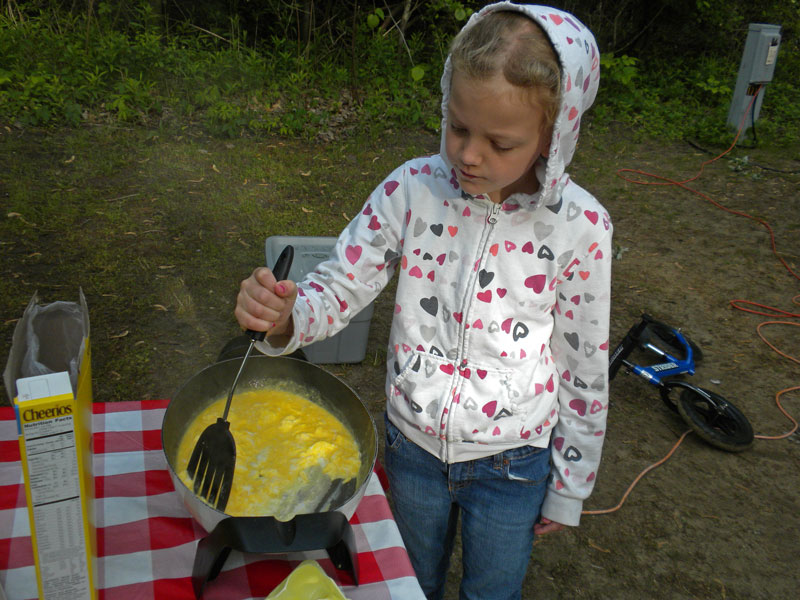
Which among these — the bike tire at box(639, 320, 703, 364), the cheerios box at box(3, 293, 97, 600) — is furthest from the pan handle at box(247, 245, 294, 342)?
the bike tire at box(639, 320, 703, 364)

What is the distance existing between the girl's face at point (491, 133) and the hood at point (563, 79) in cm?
3

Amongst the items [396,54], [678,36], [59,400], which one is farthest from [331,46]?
[59,400]

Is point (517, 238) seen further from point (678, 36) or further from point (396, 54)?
point (678, 36)

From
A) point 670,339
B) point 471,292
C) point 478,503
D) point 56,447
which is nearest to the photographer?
point 56,447

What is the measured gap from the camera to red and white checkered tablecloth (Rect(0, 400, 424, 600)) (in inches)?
37.2

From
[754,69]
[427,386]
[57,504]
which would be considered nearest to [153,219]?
[427,386]

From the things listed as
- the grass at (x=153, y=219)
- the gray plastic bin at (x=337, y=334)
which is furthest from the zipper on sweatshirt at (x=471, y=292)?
the grass at (x=153, y=219)

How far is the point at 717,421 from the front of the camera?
2.99 meters

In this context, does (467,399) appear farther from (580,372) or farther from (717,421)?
(717,421)

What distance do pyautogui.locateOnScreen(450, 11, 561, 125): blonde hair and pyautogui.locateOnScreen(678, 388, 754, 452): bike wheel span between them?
239 cm

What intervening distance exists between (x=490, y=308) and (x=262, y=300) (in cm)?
43

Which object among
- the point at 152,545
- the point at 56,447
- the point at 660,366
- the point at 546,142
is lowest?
the point at 660,366

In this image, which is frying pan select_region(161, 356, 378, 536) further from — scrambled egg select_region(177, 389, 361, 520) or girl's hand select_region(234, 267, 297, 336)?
girl's hand select_region(234, 267, 297, 336)

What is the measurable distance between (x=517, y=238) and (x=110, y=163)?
4.13 m
